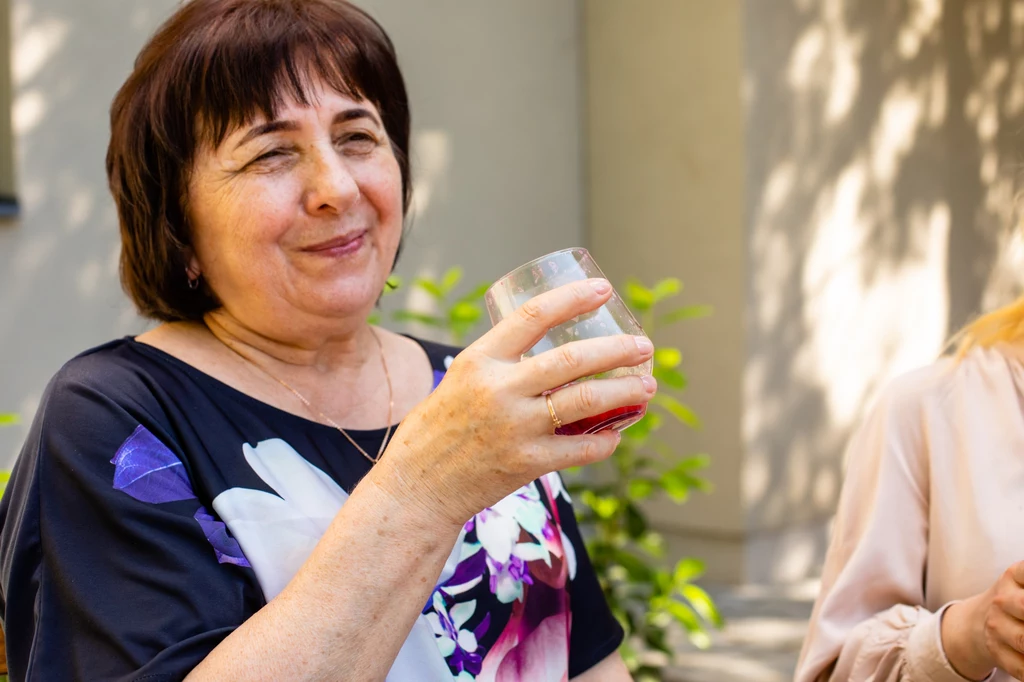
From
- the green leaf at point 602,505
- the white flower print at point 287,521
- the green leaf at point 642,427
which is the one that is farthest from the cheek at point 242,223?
the green leaf at point 602,505

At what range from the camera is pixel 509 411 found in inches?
46.5

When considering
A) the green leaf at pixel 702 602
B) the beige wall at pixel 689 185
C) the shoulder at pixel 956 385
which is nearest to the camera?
the shoulder at pixel 956 385

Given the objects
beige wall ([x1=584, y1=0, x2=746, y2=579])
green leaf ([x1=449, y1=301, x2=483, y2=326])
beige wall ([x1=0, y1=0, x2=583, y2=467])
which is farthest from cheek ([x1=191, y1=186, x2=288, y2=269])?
beige wall ([x1=584, y1=0, x2=746, y2=579])

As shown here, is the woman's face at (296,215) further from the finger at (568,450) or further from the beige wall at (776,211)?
the beige wall at (776,211)

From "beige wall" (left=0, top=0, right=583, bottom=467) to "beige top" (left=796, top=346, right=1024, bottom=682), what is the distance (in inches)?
51.5

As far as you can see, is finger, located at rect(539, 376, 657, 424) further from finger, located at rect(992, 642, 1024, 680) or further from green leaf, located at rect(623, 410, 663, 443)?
green leaf, located at rect(623, 410, 663, 443)

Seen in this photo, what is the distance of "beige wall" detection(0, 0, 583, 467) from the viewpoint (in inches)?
144

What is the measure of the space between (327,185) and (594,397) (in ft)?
2.14

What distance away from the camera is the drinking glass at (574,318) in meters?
1.21

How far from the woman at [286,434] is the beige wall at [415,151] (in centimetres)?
97

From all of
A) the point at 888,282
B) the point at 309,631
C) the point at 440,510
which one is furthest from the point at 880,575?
the point at 888,282

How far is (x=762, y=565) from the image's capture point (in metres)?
5.30

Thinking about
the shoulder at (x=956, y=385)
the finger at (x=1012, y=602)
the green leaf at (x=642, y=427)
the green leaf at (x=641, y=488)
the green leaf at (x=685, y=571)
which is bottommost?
the green leaf at (x=685, y=571)

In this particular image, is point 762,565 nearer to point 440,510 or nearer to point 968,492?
point 968,492
